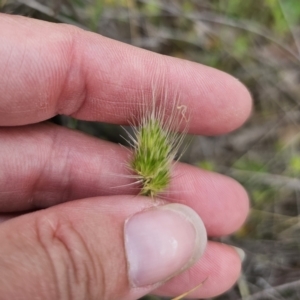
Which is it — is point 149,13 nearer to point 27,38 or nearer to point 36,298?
point 27,38

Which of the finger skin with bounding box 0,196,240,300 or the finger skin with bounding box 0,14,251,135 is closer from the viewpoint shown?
the finger skin with bounding box 0,196,240,300

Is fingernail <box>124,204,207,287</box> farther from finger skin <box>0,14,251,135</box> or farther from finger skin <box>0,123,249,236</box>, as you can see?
finger skin <box>0,14,251,135</box>

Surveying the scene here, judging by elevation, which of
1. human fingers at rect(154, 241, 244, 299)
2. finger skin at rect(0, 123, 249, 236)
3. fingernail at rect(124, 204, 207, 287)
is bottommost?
human fingers at rect(154, 241, 244, 299)

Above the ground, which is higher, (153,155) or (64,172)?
(153,155)

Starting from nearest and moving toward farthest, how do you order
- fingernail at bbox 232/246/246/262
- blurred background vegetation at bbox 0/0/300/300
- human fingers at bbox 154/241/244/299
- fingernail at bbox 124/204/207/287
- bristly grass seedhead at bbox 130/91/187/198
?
fingernail at bbox 124/204/207/287
bristly grass seedhead at bbox 130/91/187/198
human fingers at bbox 154/241/244/299
fingernail at bbox 232/246/246/262
blurred background vegetation at bbox 0/0/300/300

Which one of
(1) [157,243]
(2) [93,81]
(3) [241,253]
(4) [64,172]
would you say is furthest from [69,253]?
(3) [241,253]

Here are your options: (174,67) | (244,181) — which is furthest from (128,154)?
(244,181)

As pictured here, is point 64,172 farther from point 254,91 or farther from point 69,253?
point 254,91

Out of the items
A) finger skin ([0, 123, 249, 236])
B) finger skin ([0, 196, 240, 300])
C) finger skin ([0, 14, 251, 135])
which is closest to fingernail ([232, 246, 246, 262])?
finger skin ([0, 123, 249, 236])
